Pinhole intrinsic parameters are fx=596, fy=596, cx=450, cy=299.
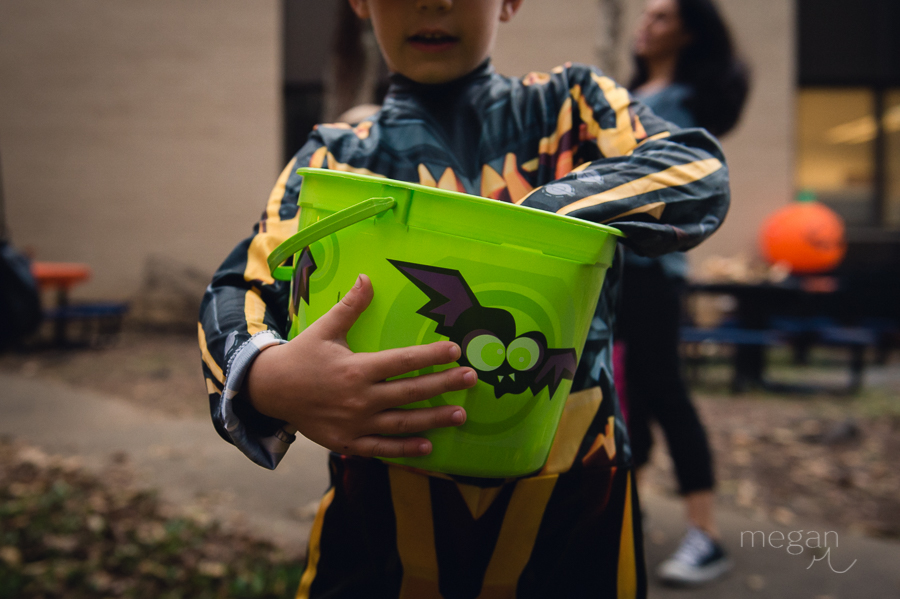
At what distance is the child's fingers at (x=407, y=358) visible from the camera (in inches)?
25.7

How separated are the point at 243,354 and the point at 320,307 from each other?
0.11m

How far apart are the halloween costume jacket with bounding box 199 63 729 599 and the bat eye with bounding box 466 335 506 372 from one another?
0.68ft

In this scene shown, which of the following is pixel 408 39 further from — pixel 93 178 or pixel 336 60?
pixel 93 178

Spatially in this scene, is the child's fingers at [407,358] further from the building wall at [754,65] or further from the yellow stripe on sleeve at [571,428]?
the building wall at [754,65]

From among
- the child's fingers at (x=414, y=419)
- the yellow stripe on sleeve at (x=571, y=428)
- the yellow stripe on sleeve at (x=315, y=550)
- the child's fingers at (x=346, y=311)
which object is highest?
the child's fingers at (x=346, y=311)

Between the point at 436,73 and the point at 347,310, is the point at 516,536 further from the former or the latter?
the point at 436,73

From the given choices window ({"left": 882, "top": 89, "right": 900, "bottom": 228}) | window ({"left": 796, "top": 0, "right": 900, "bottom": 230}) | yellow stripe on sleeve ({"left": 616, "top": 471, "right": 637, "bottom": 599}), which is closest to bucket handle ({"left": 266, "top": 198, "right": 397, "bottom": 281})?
yellow stripe on sleeve ({"left": 616, "top": 471, "right": 637, "bottom": 599})

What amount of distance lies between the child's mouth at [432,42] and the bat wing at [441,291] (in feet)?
1.55

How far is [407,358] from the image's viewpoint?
0.65 m

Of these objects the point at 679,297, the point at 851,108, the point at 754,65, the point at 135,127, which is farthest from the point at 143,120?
the point at 851,108

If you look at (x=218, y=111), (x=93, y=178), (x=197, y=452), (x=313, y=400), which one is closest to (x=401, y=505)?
(x=313, y=400)

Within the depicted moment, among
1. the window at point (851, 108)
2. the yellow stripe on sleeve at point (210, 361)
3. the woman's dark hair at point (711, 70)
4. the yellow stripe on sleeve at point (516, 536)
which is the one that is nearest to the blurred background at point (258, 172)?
the window at point (851, 108)

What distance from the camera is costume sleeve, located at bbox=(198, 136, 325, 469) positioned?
29.4 inches

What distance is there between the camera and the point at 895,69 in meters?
8.47
